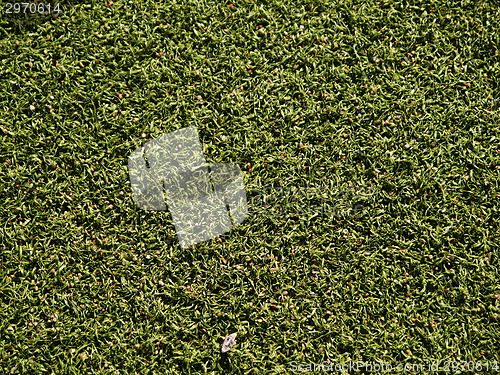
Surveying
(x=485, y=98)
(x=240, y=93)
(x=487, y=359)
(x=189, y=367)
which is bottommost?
(x=487, y=359)

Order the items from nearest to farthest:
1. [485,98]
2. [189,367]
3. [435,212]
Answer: [189,367] → [435,212] → [485,98]

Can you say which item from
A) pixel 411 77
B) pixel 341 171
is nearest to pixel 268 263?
pixel 341 171

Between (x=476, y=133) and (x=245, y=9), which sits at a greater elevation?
(x=245, y=9)

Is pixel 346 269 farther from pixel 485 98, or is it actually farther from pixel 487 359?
pixel 485 98

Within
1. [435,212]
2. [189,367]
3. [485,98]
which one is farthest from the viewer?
[485,98]

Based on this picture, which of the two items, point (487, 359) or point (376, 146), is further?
point (376, 146)

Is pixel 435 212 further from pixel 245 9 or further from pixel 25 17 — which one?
pixel 25 17
